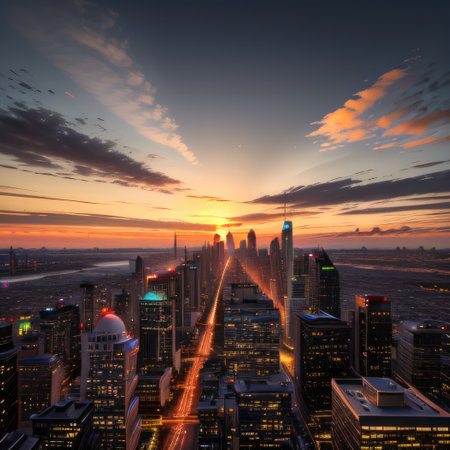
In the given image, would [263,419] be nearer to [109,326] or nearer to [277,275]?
[109,326]

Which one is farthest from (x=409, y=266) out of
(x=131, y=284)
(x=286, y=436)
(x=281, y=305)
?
(x=131, y=284)

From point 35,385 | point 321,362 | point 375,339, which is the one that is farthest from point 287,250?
point 35,385

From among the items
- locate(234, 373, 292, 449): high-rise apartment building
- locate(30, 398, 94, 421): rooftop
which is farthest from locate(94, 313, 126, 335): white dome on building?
locate(234, 373, 292, 449): high-rise apartment building

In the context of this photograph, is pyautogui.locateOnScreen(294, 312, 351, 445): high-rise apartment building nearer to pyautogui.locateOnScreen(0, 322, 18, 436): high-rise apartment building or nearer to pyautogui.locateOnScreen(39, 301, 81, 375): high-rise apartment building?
pyautogui.locateOnScreen(0, 322, 18, 436): high-rise apartment building

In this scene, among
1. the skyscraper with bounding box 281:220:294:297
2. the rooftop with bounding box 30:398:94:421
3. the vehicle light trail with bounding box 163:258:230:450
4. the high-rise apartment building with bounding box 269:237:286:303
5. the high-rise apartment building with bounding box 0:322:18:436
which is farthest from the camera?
the high-rise apartment building with bounding box 269:237:286:303

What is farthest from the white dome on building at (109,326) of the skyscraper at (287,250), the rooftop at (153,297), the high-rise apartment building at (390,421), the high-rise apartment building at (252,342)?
the skyscraper at (287,250)

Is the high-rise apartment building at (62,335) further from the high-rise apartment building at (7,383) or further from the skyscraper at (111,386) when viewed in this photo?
the skyscraper at (111,386)

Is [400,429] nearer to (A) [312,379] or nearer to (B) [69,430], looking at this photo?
(A) [312,379]
